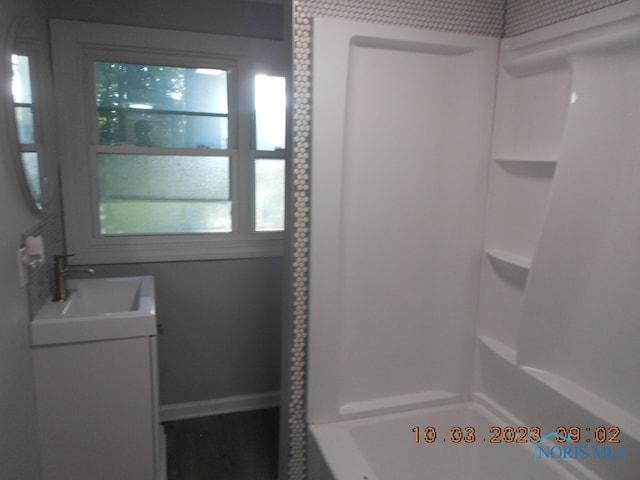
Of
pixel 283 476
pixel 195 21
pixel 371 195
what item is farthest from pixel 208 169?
pixel 283 476

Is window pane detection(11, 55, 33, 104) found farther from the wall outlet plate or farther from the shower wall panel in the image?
the shower wall panel

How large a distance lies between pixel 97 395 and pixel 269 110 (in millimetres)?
1699

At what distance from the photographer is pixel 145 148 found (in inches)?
95.3

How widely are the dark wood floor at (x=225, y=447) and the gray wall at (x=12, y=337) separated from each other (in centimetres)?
83

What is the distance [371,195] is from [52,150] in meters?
1.49

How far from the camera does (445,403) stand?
200 cm

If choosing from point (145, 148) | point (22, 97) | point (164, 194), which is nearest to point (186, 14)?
point (145, 148)

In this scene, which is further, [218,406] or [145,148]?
[218,406]

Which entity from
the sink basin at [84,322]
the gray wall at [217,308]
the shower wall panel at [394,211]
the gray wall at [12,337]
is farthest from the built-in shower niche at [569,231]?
the gray wall at [12,337]

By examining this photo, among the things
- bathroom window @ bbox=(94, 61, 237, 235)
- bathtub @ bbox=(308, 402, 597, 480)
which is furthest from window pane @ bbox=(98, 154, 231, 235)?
bathtub @ bbox=(308, 402, 597, 480)

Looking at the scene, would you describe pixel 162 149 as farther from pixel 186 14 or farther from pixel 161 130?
pixel 186 14

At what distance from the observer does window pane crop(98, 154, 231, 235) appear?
8.04 ft

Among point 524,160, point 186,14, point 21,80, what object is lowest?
point 524,160

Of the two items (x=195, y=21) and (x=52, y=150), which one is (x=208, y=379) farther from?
(x=195, y=21)
